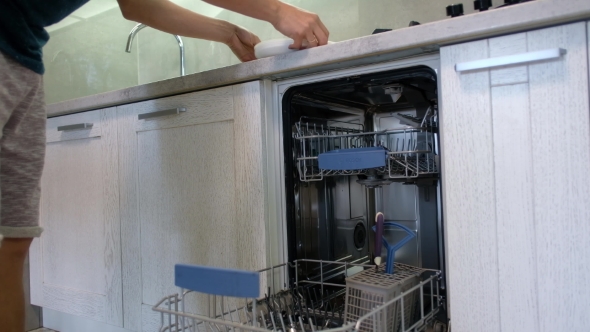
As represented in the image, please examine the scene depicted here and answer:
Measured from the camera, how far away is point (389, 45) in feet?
3.03

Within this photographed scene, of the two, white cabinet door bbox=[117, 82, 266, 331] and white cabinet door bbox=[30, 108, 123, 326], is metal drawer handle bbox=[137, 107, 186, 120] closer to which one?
white cabinet door bbox=[117, 82, 266, 331]

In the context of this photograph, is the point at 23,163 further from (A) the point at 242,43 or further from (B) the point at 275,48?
(A) the point at 242,43

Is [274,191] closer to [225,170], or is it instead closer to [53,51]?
[225,170]

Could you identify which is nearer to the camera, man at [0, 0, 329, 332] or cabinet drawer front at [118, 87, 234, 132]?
man at [0, 0, 329, 332]

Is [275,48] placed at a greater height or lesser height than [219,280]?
greater

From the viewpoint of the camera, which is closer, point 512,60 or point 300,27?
point 512,60

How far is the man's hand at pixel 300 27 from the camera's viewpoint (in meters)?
1.06

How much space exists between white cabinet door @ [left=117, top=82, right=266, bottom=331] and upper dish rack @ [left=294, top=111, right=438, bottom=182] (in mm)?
137

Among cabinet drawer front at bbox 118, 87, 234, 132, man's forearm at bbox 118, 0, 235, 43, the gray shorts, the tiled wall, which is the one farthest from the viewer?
the tiled wall

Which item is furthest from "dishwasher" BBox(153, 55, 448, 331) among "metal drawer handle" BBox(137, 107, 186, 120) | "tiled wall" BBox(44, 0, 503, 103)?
"tiled wall" BBox(44, 0, 503, 103)

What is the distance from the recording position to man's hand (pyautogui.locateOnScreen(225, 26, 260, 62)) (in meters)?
1.48

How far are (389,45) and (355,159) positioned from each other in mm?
244

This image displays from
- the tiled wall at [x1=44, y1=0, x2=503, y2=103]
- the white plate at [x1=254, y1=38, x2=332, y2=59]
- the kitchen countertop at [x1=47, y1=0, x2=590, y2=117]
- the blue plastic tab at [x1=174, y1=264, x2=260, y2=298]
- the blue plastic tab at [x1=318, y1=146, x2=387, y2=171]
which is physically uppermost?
the tiled wall at [x1=44, y1=0, x2=503, y2=103]

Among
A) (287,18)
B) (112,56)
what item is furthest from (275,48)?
→ (112,56)
